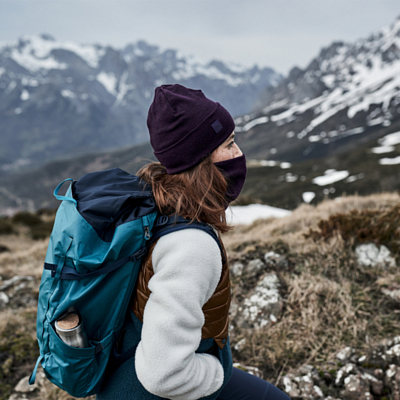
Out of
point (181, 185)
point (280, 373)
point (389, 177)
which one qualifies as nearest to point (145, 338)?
point (181, 185)

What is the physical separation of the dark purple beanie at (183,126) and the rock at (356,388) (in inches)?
98.8

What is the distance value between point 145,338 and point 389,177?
183ft

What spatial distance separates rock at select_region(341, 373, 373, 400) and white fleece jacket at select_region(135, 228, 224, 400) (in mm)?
2044

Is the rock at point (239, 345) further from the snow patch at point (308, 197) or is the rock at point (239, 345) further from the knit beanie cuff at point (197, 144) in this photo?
the snow patch at point (308, 197)

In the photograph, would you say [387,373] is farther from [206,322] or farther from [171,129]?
[171,129]

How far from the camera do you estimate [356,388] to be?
2.67m

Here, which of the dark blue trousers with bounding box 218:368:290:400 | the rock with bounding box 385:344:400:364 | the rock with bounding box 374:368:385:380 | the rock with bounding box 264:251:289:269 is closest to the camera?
the dark blue trousers with bounding box 218:368:290:400

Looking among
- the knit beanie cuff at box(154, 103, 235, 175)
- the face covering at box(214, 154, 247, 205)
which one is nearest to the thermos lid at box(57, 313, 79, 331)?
the knit beanie cuff at box(154, 103, 235, 175)

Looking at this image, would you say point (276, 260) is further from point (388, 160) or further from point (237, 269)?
point (388, 160)

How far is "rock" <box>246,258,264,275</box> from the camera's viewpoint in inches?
170

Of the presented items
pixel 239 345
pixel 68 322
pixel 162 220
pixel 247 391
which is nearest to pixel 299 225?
pixel 239 345

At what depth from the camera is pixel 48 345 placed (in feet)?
4.85

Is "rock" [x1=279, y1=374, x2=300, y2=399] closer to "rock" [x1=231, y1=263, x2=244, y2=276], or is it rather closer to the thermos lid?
"rock" [x1=231, y1=263, x2=244, y2=276]

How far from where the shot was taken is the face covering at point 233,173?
1.71 meters
